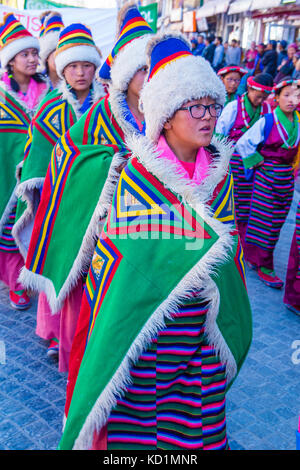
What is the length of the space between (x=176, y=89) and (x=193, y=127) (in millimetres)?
175

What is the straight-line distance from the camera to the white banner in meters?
7.57

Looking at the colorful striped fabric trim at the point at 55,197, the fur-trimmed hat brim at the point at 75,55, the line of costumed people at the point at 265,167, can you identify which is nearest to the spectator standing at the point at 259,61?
the line of costumed people at the point at 265,167

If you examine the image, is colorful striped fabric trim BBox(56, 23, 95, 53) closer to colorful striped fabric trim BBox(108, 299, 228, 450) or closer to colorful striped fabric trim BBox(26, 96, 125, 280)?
colorful striped fabric trim BBox(26, 96, 125, 280)

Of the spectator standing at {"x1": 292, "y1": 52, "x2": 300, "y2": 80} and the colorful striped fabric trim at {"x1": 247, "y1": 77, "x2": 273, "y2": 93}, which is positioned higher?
the colorful striped fabric trim at {"x1": 247, "y1": 77, "x2": 273, "y2": 93}

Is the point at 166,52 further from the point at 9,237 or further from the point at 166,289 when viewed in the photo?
the point at 9,237

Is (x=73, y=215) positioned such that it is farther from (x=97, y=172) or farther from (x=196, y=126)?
(x=196, y=126)

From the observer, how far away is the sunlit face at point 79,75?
4.04 metres

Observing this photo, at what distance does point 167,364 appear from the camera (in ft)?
7.23

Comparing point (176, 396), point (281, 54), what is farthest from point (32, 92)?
point (281, 54)

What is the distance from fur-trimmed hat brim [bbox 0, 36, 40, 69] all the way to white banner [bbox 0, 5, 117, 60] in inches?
111

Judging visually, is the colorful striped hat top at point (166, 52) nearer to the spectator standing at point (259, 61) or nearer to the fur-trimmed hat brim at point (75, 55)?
the fur-trimmed hat brim at point (75, 55)

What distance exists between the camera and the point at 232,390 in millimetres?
Answer: 3650

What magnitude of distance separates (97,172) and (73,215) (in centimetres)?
33

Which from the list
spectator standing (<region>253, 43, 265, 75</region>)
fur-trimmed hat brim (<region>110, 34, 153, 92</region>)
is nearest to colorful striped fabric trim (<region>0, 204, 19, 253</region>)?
fur-trimmed hat brim (<region>110, 34, 153, 92</region>)
